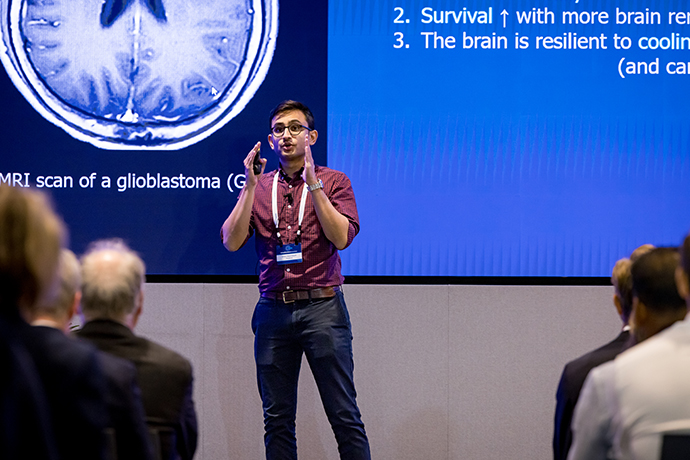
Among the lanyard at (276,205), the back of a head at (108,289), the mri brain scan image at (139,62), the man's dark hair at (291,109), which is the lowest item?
the back of a head at (108,289)

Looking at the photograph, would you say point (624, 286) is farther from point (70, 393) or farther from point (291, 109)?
point (291, 109)

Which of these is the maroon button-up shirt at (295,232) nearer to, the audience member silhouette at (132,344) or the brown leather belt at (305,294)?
the brown leather belt at (305,294)

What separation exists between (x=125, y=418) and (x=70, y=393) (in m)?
0.30

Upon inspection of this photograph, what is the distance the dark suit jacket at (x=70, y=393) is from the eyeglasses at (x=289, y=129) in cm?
224

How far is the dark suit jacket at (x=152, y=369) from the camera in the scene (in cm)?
191

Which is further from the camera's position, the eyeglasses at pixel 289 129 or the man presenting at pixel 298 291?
the eyeglasses at pixel 289 129

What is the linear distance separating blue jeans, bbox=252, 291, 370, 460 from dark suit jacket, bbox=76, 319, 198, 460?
1324 mm

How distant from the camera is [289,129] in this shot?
11.1 ft

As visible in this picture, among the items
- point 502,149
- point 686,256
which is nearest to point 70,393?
point 686,256

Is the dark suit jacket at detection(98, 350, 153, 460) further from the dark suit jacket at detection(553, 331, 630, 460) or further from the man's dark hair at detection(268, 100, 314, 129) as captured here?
the man's dark hair at detection(268, 100, 314, 129)

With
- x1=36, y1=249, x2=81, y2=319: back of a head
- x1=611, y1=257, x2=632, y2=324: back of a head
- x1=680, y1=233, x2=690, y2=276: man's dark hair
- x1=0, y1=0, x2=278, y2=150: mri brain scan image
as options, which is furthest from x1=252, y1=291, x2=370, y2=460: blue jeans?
x1=680, y1=233, x2=690, y2=276: man's dark hair

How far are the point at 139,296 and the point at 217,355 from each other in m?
2.06

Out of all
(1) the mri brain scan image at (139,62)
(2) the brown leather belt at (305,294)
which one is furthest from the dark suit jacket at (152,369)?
(1) the mri brain scan image at (139,62)

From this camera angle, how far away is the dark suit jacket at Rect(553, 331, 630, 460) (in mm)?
2041
